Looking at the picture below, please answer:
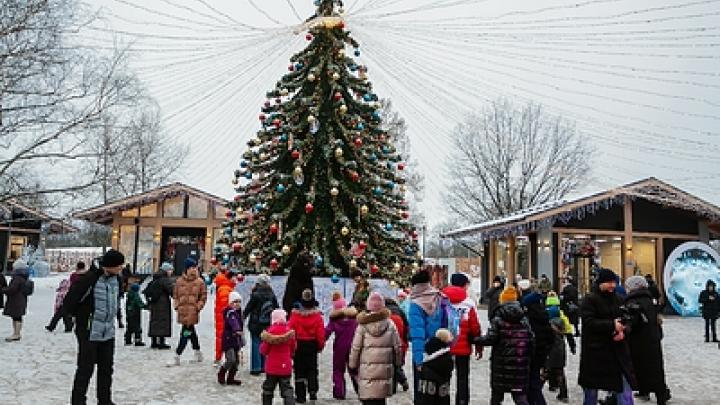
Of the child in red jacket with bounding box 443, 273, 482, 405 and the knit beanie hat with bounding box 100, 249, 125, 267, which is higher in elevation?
the knit beanie hat with bounding box 100, 249, 125, 267

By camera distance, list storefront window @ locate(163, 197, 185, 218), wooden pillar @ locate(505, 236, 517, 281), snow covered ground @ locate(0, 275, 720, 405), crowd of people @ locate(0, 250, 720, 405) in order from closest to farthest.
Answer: crowd of people @ locate(0, 250, 720, 405) → snow covered ground @ locate(0, 275, 720, 405) → wooden pillar @ locate(505, 236, 517, 281) → storefront window @ locate(163, 197, 185, 218)

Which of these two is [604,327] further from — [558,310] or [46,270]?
[46,270]

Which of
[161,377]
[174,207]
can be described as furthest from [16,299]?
[174,207]

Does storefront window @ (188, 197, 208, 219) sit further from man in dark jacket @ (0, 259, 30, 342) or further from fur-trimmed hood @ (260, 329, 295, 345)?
fur-trimmed hood @ (260, 329, 295, 345)

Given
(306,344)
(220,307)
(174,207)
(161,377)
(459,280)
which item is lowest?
(161,377)

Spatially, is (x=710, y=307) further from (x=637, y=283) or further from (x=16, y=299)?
(x=16, y=299)

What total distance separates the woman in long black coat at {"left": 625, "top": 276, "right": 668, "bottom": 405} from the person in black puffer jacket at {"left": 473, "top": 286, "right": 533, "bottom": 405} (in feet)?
6.29

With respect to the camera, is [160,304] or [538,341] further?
[160,304]

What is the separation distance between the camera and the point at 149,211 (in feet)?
91.9

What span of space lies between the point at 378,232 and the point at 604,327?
22.9 feet

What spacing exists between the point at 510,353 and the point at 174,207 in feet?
83.9

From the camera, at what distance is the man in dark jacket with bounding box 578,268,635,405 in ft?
17.2

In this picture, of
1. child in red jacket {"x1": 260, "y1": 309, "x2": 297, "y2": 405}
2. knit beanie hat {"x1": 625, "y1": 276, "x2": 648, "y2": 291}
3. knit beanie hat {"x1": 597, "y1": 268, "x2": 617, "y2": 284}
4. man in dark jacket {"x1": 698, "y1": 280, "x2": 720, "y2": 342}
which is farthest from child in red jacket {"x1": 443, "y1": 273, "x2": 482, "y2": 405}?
man in dark jacket {"x1": 698, "y1": 280, "x2": 720, "y2": 342}

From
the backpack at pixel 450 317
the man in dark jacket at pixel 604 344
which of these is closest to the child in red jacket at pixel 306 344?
the backpack at pixel 450 317
